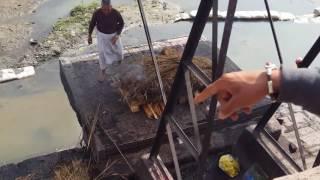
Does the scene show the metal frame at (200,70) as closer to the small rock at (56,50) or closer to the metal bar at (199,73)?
the metal bar at (199,73)

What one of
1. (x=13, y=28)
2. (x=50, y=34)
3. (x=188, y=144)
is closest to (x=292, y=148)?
(x=188, y=144)

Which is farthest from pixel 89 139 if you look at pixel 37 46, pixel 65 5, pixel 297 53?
pixel 65 5

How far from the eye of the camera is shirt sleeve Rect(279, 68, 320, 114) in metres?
1.71

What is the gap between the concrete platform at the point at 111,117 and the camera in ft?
16.6

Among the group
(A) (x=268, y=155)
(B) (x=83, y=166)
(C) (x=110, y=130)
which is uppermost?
(A) (x=268, y=155)

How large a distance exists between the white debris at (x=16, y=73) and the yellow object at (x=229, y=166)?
4.79 meters

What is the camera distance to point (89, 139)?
5.24 metres

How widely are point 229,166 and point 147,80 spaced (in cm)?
195

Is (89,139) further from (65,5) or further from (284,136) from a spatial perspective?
(65,5)

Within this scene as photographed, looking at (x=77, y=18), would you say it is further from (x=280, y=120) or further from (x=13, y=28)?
(x=280, y=120)

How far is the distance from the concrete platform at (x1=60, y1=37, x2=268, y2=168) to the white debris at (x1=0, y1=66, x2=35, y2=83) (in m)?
1.50

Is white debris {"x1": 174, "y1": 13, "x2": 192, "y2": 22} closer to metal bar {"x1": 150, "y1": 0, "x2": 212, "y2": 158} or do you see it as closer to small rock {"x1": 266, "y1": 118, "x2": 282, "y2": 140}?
small rock {"x1": 266, "y1": 118, "x2": 282, "y2": 140}

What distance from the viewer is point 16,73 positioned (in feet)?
25.0

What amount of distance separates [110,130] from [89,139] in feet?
0.93
